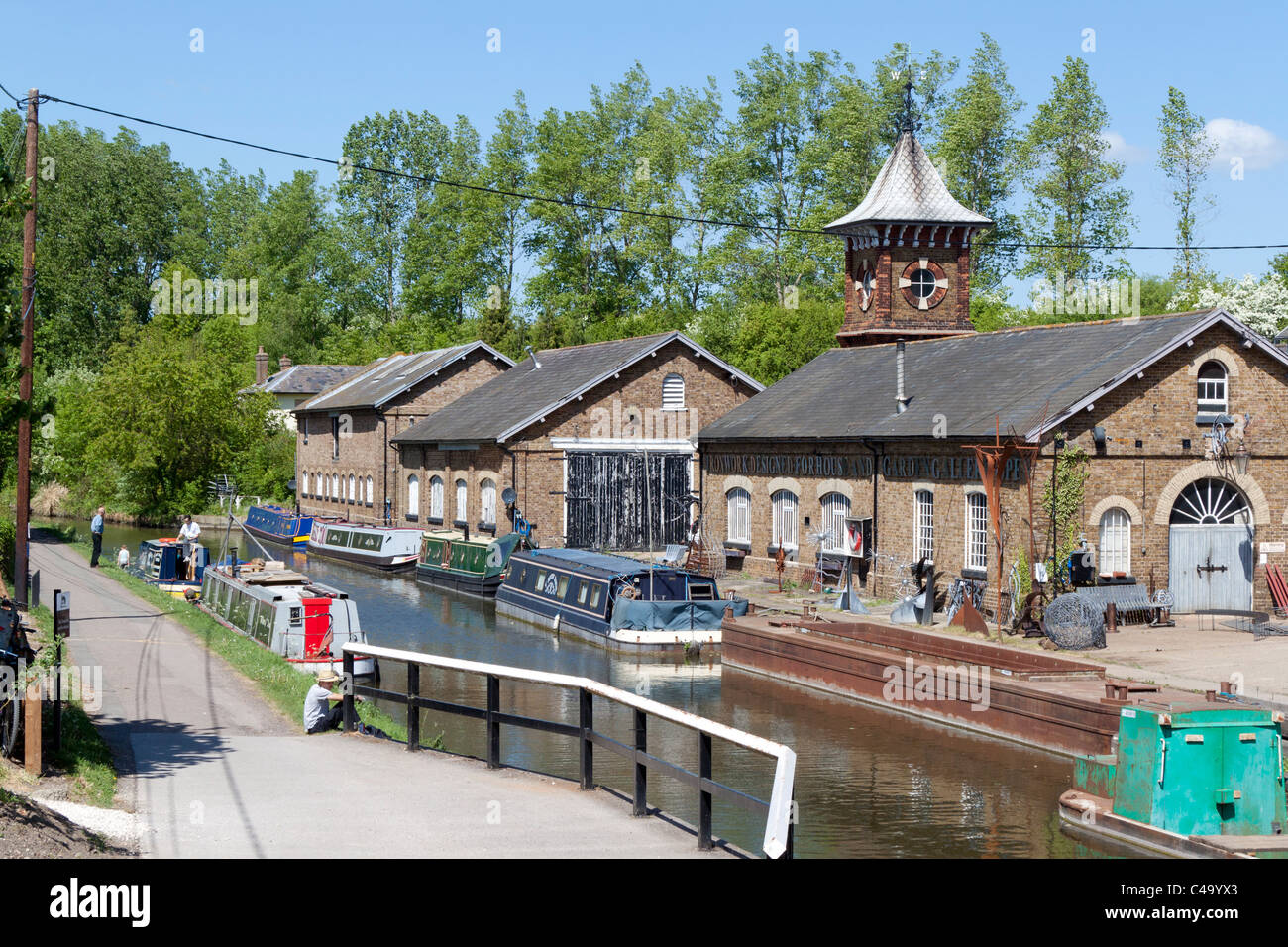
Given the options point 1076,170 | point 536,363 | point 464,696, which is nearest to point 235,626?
point 464,696

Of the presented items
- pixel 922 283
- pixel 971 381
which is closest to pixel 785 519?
pixel 971 381

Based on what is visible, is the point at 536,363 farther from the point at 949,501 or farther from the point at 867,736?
the point at 867,736

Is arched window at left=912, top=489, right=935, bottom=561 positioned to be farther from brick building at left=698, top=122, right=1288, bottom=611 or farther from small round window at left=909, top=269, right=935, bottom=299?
small round window at left=909, top=269, right=935, bottom=299

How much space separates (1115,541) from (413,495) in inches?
1205

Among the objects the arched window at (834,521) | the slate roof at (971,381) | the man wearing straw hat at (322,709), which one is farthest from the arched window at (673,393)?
the man wearing straw hat at (322,709)

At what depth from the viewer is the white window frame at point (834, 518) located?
32438 mm

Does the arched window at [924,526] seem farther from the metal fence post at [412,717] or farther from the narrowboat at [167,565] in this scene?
the narrowboat at [167,565]

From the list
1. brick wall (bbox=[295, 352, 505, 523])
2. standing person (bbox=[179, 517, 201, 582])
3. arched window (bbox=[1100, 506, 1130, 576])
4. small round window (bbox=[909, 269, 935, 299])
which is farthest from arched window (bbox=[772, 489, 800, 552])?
brick wall (bbox=[295, 352, 505, 523])

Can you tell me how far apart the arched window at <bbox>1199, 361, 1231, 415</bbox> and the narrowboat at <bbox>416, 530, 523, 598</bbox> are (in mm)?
18569

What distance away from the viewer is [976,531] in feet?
90.8

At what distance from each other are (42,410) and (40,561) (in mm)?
28200

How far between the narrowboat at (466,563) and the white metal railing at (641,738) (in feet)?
75.8

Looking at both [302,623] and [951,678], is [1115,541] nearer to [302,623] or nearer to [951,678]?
[951,678]

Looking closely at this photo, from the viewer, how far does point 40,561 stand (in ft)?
129
